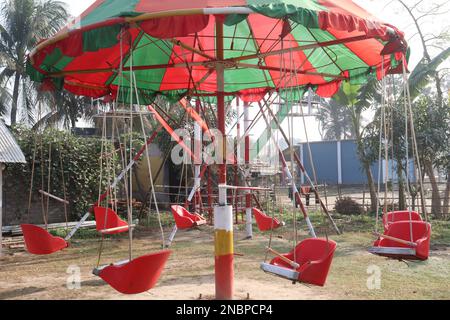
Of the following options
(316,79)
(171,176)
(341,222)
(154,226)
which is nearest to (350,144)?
(171,176)

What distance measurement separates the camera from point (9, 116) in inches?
968

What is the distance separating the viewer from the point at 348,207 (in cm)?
1520

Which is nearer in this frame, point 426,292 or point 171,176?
A: point 426,292

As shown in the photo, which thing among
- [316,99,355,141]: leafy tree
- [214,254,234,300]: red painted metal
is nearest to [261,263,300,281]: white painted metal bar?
[214,254,234,300]: red painted metal

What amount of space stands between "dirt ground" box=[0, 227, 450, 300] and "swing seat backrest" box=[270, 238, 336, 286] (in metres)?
0.93

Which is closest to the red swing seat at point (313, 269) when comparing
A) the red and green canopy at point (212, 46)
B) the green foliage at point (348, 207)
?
the red and green canopy at point (212, 46)

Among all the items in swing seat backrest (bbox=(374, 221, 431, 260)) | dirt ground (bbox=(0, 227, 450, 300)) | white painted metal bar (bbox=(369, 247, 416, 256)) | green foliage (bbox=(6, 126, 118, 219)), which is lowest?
dirt ground (bbox=(0, 227, 450, 300))

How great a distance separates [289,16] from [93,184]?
10193mm

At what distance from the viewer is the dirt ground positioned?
19.6 feet

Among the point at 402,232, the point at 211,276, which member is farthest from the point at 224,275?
the point at 402,232

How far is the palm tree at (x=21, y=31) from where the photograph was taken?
23688 millimetres

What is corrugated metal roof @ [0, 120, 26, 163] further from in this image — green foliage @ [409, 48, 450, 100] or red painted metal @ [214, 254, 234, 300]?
green foliage @ [409, 48, 450, 100]

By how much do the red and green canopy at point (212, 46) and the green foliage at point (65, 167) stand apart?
489cm

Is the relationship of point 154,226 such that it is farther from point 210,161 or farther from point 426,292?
point 426,292
